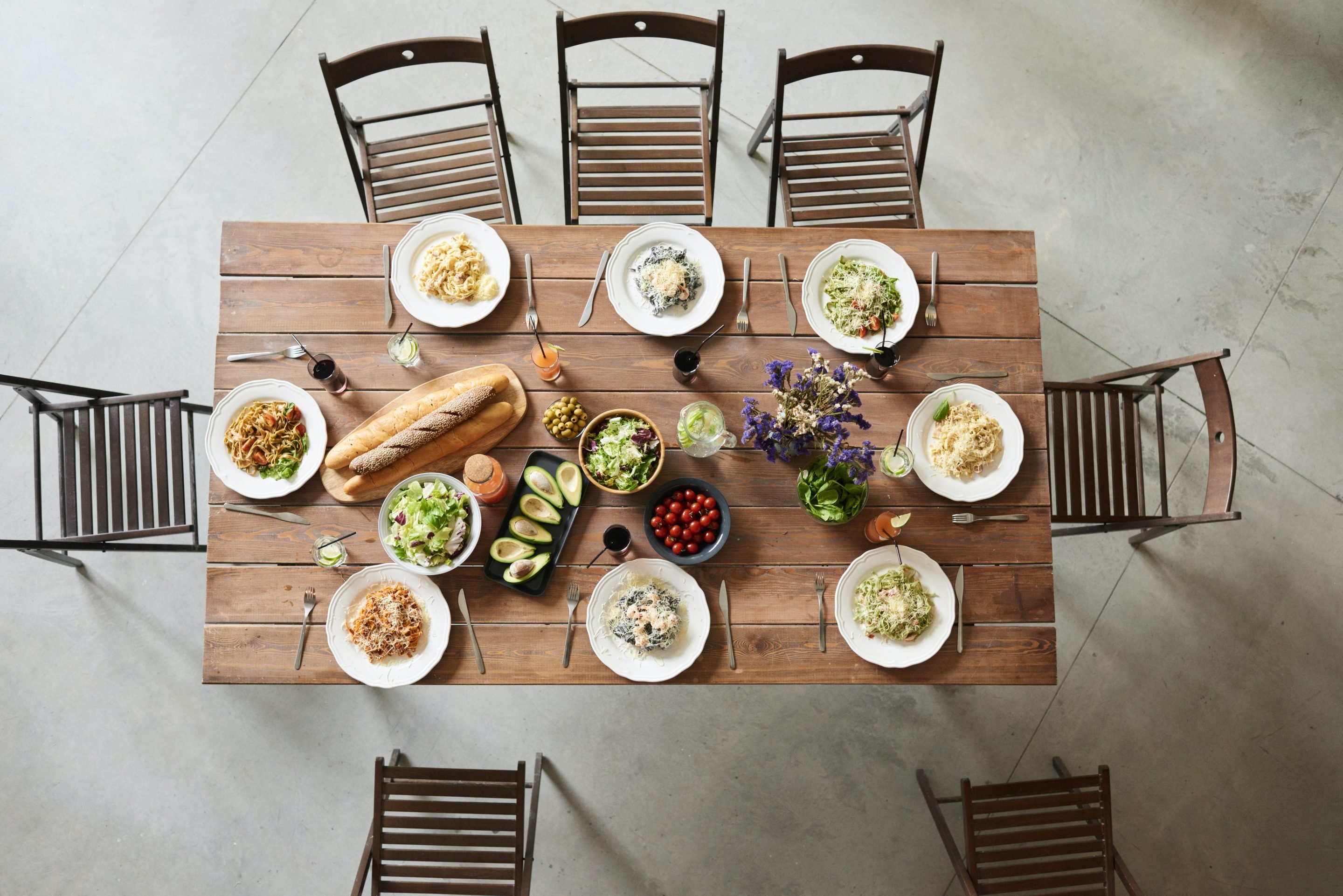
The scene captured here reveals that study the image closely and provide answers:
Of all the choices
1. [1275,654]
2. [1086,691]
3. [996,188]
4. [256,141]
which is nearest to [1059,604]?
[1086,691]

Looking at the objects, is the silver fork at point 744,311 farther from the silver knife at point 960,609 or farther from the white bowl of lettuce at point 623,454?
the silver knife at point 960,609

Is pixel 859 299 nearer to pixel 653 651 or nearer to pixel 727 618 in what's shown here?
pixel 727 618

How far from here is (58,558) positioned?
10.0 feet

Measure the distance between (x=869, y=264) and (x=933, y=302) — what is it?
0.79 ft

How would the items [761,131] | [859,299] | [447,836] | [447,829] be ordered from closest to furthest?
[859,299]
[447,836]
[447,829]
[761,131]

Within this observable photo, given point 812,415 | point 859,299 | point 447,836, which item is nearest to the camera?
point 812,415

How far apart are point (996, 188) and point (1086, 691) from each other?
94.3 inches

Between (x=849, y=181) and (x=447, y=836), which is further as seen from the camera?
(x=849, y=181)

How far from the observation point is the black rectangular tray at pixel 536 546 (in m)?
2.20

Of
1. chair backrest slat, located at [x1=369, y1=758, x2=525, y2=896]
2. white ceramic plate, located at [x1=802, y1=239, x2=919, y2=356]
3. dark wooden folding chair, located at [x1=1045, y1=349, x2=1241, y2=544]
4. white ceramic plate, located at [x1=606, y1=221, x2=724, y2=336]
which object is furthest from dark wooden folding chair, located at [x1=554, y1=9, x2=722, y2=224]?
chair backrest slat, located at [x1=369, y1=758, x2=525, y2=896]

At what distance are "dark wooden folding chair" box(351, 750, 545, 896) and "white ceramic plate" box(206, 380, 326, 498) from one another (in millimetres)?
964

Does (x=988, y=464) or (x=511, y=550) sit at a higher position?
(x=988, y=464)

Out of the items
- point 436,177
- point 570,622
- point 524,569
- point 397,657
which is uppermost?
point 436,177

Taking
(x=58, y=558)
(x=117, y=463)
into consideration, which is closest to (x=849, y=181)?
(x=117, y=463)
